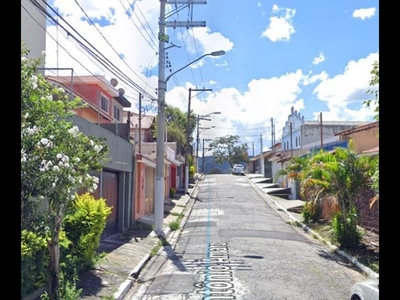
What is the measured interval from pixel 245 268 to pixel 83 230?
13.1ft

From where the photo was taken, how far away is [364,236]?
15.4 metres

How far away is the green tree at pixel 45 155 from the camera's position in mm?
5695

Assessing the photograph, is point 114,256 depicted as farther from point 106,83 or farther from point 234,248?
point 106,83

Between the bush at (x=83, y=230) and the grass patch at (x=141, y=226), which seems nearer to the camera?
the bush at (x=83, y=230)

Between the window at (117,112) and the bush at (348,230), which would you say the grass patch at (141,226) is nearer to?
the bush at (348,230)

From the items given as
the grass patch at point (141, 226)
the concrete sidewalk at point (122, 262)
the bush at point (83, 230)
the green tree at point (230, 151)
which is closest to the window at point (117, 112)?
the concrete sidewalk at point (122, 262)

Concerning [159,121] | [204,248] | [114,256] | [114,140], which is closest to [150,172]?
[159,121]

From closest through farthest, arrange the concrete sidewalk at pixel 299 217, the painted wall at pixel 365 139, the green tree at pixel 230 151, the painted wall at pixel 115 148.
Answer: the concrete sidewalk at pixel 299 217, the painted wall at pixel 115 148, the painted wall at pixel 365 139, the green tree at pixel 230 151

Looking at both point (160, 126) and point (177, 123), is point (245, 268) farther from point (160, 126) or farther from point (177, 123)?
point (177, 123)

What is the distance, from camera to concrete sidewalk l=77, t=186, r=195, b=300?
345 inches

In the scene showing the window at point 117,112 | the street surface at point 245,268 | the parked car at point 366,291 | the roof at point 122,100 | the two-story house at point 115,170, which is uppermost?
the roof at point 122,100

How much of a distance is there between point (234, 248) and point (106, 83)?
13718mm

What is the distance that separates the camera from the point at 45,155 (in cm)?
587

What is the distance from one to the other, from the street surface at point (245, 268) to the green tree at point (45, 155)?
10.4ft
